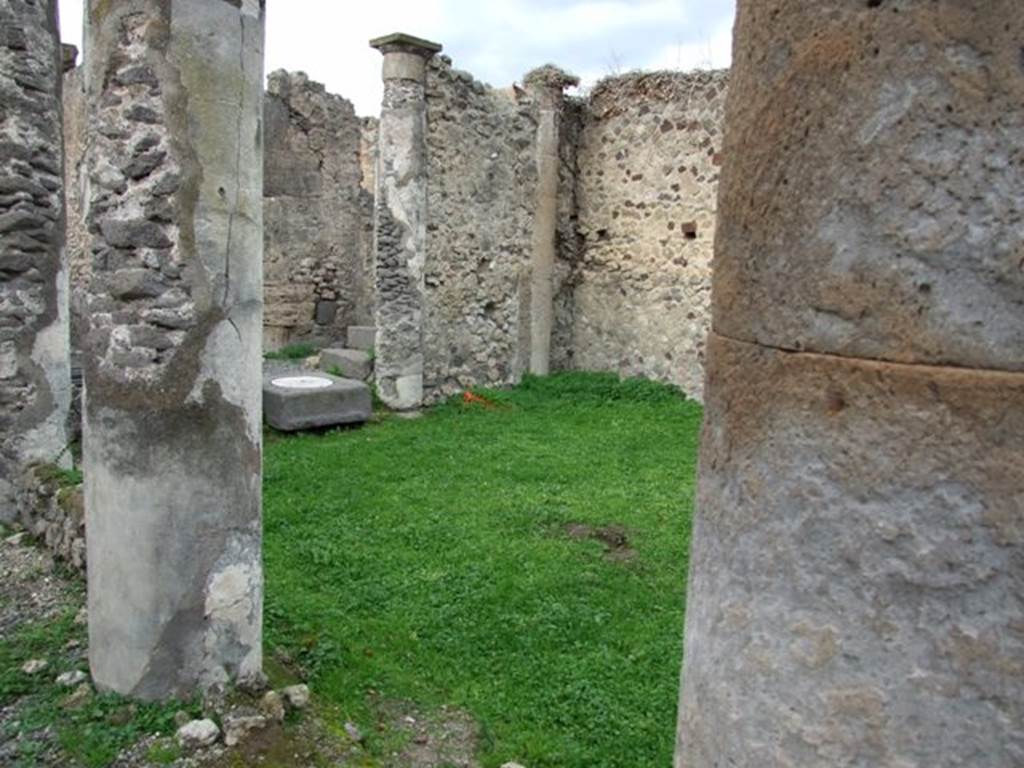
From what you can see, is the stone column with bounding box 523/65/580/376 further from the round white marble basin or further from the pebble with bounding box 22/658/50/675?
the pebble with bounding box 22/658/50/675

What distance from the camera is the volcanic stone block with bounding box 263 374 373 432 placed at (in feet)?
28.4

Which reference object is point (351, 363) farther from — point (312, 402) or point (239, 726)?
point (239, 726)

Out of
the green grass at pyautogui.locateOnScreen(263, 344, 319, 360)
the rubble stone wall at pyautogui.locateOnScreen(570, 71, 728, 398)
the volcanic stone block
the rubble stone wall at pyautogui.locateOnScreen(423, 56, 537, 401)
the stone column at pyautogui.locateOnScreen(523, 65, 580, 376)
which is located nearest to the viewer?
the volcanic stone block

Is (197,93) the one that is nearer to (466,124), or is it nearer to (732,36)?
(732,36)

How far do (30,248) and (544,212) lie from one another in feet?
21.7

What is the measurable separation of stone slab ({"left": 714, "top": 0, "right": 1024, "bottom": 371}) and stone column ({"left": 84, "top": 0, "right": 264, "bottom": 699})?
279cm

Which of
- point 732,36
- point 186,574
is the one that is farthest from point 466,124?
point 732,36

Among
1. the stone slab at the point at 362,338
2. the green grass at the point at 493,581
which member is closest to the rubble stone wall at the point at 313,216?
the stone slab at the point at 362,338

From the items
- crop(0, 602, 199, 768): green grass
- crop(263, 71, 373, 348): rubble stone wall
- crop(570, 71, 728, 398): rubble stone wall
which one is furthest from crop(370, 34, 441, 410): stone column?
crop(0, 602, 199, 768): green grass

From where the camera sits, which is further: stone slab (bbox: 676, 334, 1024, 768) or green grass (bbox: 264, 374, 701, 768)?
green grass (bbox: 264, 374, 701, 768)

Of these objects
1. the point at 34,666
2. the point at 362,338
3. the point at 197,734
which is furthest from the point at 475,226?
the point at 197,734

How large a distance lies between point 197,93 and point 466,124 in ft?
23.0

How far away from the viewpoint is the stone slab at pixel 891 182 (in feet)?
3.39

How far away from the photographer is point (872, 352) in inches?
44.0
